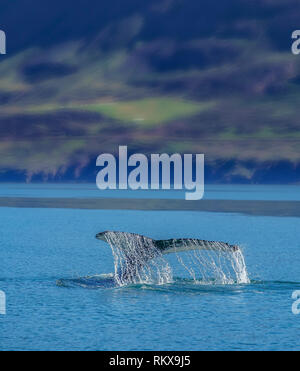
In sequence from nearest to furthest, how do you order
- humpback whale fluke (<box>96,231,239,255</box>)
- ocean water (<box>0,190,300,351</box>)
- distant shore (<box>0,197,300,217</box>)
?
ocean water (<box>0,190,300,351</box>) → humpback whale fluke (<box>96,231,239,255</box>) → distant shore (<box>0,197,300,217</box>)

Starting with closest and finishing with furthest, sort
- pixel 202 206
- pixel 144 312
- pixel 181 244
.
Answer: pixel 181 244 < pixel 144 312 < pixel 202 206

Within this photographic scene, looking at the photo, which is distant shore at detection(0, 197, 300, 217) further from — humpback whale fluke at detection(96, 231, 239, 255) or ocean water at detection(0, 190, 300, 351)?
humpback whale fluke at detection(96, 231, 239, 255)

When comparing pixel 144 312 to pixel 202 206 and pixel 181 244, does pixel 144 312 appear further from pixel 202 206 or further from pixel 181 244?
pixel 202 206

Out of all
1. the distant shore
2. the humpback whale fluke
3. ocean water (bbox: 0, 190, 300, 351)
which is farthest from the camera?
the distant shore

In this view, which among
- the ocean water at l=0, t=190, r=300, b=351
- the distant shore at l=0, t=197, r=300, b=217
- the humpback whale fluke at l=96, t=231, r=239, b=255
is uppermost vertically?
the distant shore at l=0, t=197, r=300, b=217

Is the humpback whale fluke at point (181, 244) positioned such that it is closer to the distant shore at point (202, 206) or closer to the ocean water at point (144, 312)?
the ocean water at point (144, 312)

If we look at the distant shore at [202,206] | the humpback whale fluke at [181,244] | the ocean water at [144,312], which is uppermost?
the distant shore at [202,206]

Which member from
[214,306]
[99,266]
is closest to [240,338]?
[214,306]

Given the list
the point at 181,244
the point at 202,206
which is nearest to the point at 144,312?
the point at 181,244

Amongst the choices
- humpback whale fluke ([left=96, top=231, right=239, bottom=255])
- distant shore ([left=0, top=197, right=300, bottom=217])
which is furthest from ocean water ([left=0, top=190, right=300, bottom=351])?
distant shore ([left=0, top=197, right=300, bottom=217])

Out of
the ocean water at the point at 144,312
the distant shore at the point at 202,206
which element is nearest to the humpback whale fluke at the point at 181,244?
the ocean water at the point at 144,312

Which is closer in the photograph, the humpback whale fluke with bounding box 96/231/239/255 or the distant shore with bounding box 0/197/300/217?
the humpback whale fluke with bounding box 96/231/239/255

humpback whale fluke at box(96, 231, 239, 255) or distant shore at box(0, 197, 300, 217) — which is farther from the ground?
distant shore at box(0, 197, 300, 217)

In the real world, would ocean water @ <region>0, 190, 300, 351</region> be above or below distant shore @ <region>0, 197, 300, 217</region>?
below
